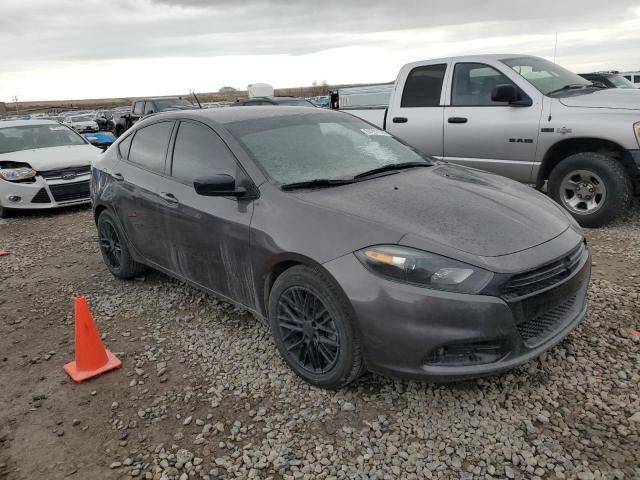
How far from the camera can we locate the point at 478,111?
6.27 m

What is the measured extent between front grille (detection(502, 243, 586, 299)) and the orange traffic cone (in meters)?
2.60

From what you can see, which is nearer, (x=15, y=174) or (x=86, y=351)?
(x=86, y=351)

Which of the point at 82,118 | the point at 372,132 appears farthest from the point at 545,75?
the point at 82,118

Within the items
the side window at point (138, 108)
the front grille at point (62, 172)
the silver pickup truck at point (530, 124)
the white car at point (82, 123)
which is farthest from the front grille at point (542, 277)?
the white car at point (82, 123)

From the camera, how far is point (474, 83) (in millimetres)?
6395

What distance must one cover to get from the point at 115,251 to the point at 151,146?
4.05 feet

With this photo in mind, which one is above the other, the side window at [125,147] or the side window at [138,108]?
the side window at [125,147]

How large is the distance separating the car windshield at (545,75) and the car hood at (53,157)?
694 cm

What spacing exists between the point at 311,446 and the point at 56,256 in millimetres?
4832

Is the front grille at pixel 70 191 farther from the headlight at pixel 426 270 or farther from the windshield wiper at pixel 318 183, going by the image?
the headlight at pixel 426 270

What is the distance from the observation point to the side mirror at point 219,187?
3.07 meters

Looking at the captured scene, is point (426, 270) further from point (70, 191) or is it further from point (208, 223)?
point (70, 191)

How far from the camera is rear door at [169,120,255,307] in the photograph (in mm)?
3232

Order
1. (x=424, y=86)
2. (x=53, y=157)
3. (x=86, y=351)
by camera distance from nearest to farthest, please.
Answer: (x=86, y=351) < (x=424, y=86) < (x=53, y=157)
